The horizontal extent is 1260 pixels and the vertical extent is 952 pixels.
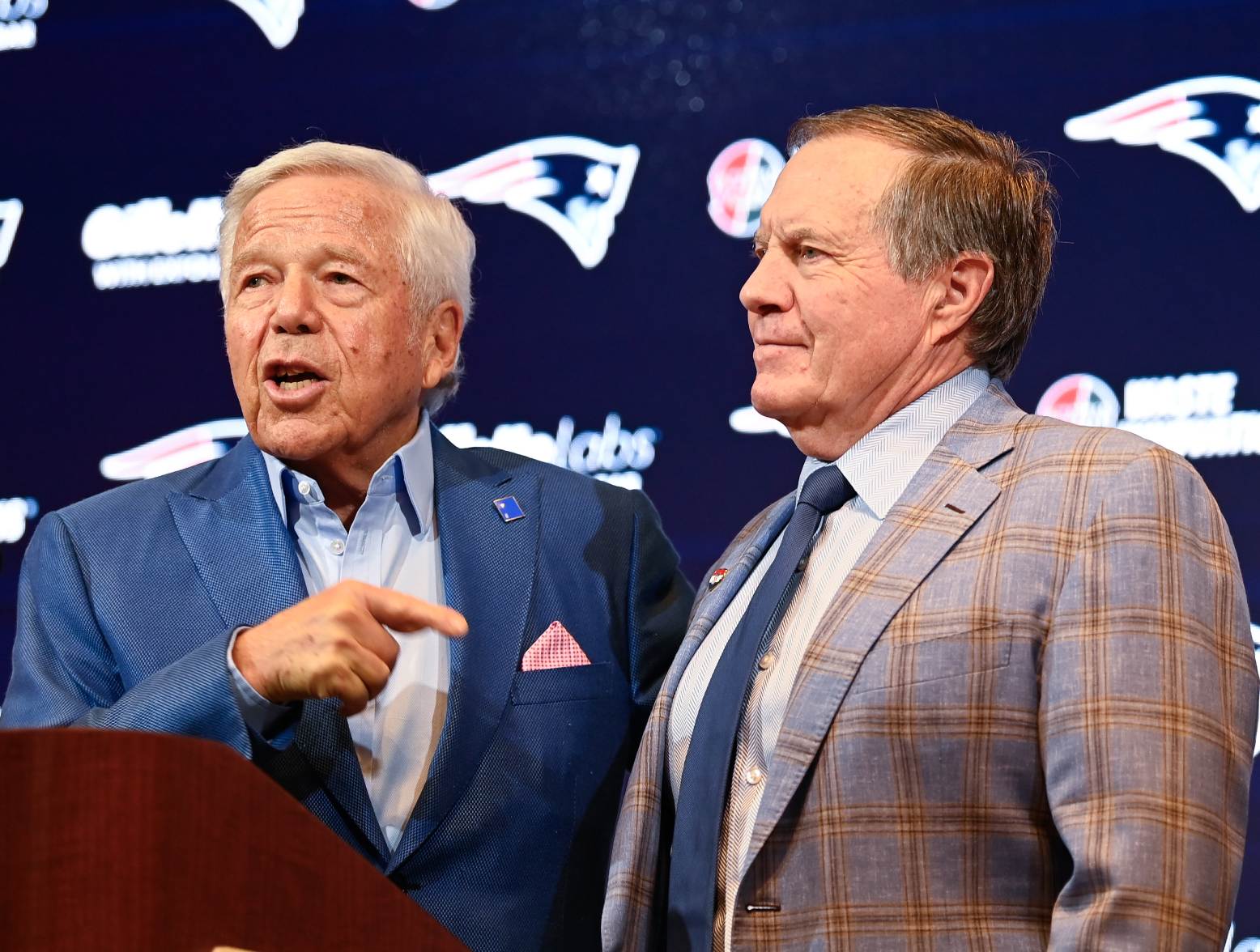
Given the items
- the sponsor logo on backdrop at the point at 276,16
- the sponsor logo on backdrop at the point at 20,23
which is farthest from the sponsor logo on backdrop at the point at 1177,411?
the sponsor logo on backdrop at the point at 20,23

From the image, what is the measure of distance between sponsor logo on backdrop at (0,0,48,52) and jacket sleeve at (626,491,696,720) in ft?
7.37

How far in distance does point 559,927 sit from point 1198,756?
101 cm

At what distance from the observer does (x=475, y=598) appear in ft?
7.79

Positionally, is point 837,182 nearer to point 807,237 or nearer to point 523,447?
point 807,237

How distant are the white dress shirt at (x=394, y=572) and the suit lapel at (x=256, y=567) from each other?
40mm

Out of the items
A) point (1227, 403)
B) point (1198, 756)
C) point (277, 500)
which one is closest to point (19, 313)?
point (277, 500)

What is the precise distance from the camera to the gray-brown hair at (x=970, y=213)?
86.3 inches

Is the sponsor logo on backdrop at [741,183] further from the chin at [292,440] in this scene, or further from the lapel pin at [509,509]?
the chin at [292,440]

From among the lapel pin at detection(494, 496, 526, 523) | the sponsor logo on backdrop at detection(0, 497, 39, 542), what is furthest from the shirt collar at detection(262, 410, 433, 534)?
the sponsor logo on backdrop at detection(0, 497, 39, 542)

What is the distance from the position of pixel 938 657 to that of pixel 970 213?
2.36 ft

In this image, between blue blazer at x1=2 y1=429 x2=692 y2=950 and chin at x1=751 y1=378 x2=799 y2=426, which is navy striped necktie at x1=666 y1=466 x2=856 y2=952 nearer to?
chin at x1=751 y1=378 x2=799 y2=426

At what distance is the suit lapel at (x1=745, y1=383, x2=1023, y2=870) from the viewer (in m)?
1.87

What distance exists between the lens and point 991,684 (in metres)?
1.81

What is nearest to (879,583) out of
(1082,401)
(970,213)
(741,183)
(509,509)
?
(970,213)
